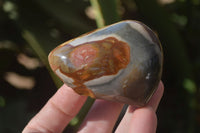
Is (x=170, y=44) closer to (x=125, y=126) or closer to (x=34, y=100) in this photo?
(x=125, y=126)

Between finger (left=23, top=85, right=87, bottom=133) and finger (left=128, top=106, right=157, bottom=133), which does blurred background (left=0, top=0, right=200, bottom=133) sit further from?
finger (left=128, top=106, right=157, bottom=133)

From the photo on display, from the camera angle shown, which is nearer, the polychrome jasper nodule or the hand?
the polychrome jasper nodule

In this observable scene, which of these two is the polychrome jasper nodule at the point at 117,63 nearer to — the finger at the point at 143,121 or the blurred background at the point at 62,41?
the finger at the point at 143,121

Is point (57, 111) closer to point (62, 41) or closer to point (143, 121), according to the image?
point (143, 121)

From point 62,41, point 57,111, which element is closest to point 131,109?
point 57,111

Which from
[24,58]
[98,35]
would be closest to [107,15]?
[98,35]

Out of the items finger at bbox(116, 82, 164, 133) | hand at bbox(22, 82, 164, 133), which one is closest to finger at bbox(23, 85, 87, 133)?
hand at bbox(22, 82, 164, 133)
